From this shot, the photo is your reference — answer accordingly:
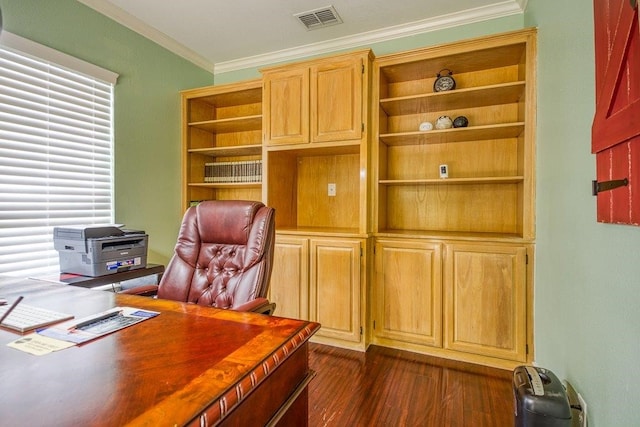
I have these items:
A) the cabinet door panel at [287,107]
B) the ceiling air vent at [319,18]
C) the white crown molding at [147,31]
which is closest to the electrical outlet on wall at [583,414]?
the cabinet door panel at [287,107]

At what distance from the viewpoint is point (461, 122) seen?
2.52 meters

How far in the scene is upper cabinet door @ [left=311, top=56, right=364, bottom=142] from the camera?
253 centimetres

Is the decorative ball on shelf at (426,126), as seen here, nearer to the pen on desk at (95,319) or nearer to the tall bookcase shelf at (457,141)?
the tall bookcase shelf at (457,141)

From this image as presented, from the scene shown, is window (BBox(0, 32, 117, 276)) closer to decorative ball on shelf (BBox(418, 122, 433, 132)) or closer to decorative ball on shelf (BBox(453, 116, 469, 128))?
decorative ball on shelf (BBox(418, 122, 433, 132))

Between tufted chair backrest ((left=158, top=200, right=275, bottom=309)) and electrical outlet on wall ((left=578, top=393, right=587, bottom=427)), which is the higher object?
tufted chair backrest ((left=158, top=200, right=275, bottom=309))

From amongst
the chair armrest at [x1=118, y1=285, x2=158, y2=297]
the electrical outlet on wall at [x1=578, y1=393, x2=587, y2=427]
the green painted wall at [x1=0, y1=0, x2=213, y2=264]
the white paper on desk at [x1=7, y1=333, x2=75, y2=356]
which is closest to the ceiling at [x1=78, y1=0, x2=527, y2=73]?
the green painted wall at [x1=0, y1=0, x2=213, y2=264]

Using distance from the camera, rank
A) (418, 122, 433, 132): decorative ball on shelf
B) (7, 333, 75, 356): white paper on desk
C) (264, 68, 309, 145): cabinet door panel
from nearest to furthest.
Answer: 1. (7, 333, 75, 356): white paper on desk
2. (418, 122, 433, 132): decorative ball on shelf
3. (264, 68, 309, 145): cabinet door panel

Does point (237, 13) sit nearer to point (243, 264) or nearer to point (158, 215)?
point (158, 215)

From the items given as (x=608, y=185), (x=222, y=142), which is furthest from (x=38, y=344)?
(x=222, y=142)

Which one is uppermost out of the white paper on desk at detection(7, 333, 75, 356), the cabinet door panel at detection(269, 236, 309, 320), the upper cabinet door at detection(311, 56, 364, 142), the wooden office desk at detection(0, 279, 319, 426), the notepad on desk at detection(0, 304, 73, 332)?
the upper cabinet door at detection(311, 56, 364, 142)

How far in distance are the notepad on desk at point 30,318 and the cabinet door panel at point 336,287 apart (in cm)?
173

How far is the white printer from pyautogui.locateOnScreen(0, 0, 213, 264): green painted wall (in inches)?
22.4

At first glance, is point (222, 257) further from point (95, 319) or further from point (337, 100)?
point (337, 100)

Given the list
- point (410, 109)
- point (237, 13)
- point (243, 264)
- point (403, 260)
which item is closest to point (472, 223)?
point (403, 260)
